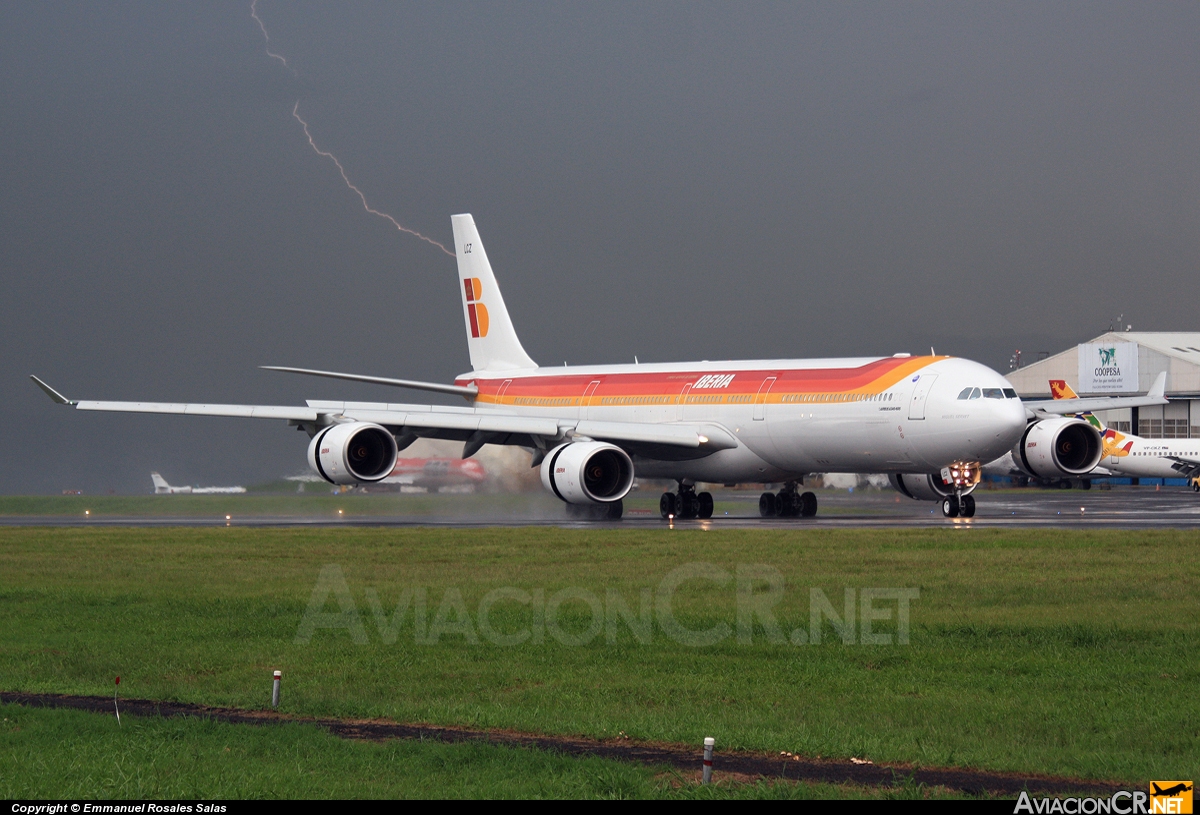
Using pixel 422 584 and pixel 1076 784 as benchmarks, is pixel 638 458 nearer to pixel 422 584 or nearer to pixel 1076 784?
pixel 422 584

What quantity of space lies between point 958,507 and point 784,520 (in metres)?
5.02

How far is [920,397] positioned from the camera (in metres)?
36.7

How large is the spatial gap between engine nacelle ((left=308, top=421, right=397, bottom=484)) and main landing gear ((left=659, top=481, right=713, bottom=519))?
9.17m

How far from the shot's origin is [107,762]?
10.4 m

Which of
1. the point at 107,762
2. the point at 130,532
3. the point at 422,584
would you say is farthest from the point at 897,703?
the point at 130,532

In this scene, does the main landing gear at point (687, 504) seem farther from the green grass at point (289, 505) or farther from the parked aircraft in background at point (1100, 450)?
the parked aircraft in background at point (1100, 450)

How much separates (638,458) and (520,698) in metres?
30.7

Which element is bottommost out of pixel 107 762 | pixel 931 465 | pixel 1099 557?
pixel 107 762

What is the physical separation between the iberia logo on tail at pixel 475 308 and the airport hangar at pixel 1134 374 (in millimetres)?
55950

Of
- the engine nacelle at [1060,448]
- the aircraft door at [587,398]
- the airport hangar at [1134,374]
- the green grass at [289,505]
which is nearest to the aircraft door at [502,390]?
the green grass at [289,505]

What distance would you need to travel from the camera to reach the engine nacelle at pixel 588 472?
38312 mm

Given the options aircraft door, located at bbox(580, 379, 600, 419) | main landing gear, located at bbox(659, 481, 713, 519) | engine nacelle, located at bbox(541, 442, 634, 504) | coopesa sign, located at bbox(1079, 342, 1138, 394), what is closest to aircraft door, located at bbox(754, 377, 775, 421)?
engine nacelle, located at bbox(541, 442, 634, 504)

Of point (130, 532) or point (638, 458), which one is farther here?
point (638, 458)
